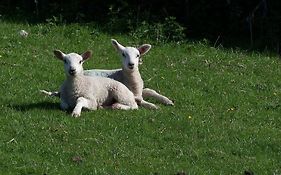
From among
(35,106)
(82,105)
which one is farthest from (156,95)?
(35,106)

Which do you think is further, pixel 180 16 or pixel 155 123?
pixel 180 16

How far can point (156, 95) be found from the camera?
13164 millimetres

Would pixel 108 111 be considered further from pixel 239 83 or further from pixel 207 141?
pixel 239 83

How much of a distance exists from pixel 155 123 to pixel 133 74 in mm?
1519

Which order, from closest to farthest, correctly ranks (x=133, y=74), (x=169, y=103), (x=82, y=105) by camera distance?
(x=82, y=105) < (x=133, y=74) < (x=169, y=103)

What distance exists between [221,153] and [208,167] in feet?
2.05

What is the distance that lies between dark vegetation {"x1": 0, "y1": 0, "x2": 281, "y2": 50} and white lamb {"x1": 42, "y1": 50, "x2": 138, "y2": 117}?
6865mm

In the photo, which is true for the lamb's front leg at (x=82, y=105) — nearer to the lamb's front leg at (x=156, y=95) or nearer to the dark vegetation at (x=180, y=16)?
the lamb's front leg at (x=156, y=95)

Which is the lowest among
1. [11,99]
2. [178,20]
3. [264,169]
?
[178,20]

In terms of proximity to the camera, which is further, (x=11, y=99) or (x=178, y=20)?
(x=178, y=20)

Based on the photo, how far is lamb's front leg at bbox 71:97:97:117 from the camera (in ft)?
38.1

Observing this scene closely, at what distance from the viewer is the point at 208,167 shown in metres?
9.89

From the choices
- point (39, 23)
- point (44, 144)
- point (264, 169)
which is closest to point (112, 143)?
point (44, 144)

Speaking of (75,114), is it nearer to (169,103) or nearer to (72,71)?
(72,71)
